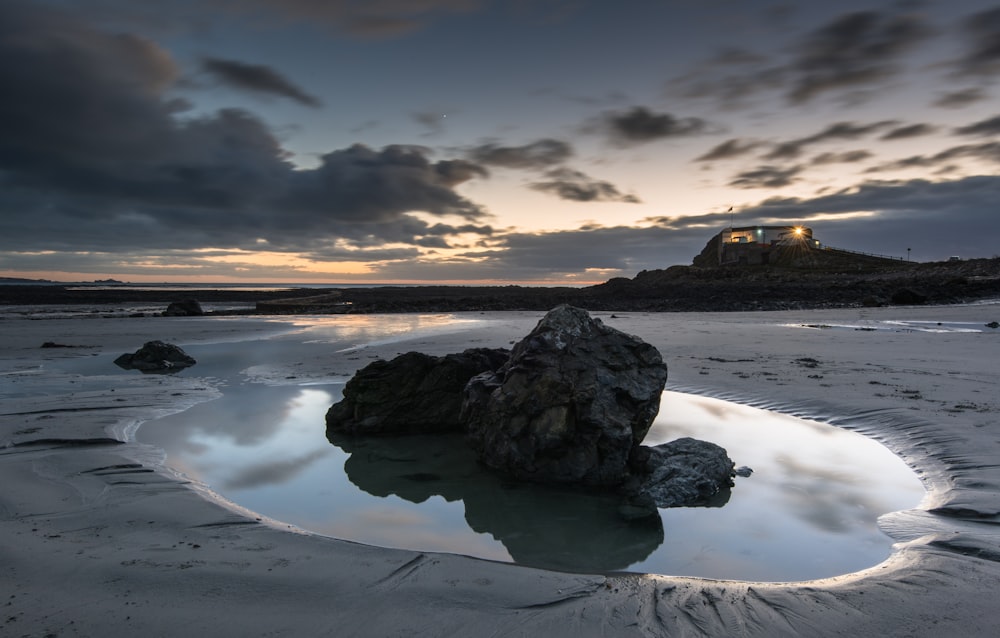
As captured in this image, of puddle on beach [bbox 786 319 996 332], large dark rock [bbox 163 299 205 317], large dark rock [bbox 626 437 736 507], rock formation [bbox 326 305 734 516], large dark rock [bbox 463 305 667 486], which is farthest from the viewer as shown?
large dark rock [bbox 163 299 205 317]

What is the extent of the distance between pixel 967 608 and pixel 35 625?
4833mm

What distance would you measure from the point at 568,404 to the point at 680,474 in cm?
124

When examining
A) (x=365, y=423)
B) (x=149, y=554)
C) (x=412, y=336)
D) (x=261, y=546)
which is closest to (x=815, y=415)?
(x=365, y=423)

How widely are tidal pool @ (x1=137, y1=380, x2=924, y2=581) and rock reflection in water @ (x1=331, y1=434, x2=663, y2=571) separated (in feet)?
0.06

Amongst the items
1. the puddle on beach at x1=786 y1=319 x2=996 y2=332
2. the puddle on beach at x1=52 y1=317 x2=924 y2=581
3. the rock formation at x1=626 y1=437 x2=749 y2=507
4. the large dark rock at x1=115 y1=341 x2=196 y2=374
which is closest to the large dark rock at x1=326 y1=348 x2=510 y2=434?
the puddle on beach at x1=52 y1=317 x2=924 y2=581

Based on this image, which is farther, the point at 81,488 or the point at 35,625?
the point at 81,488

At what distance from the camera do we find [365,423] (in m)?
7.38

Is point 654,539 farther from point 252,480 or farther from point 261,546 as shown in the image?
point 252,480

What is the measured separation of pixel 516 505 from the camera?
16.1 feet

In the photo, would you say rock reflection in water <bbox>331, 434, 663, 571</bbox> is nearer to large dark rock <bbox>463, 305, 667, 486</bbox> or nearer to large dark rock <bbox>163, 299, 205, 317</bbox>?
large dark rock <bbox>463, 305, 667, 486</bbox>

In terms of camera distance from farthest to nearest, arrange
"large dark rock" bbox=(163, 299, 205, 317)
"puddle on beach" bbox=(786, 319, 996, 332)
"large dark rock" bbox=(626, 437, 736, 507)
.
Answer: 1. "large dark rock" bbox=(163, 299, 205, 317)
2. "puddle on beach" bbox=(786, 319, 996, 332)
3. "large dark rock" bbox=(626, 437, 736, 507)

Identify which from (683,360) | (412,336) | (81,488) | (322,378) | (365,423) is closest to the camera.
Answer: (81,488)

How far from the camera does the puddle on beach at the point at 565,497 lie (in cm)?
392

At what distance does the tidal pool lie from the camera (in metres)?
3.92
